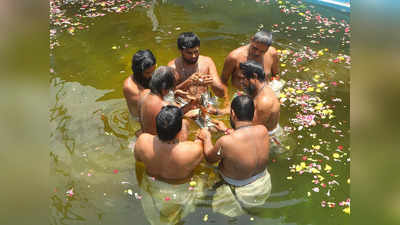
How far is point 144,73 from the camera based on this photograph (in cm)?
617

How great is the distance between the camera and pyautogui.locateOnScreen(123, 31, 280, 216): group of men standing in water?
4980 mm

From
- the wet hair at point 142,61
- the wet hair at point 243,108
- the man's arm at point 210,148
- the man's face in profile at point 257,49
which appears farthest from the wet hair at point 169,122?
the man's face in profile at point 257,49

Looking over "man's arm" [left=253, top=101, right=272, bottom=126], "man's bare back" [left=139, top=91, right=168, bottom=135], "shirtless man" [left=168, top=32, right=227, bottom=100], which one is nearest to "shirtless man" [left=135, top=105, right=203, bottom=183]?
"man's bare back" [left=139, top=91, right=168, bottom=135]

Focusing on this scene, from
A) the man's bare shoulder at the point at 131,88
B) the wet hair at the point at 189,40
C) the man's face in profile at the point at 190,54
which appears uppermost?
the wet hair at the point at 189,40

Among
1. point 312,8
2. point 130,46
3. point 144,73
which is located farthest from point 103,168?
point 312,8

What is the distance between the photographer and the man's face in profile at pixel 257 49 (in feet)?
22.0

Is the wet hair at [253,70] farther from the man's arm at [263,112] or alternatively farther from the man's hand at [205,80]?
the man's hand at [205,80]

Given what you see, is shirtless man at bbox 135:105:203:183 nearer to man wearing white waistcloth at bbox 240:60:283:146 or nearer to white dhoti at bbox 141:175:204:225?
white dhoti at bbox 141:175:204:225

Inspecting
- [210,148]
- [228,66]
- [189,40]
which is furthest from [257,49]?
[210,148]

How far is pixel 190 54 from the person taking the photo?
6.39m

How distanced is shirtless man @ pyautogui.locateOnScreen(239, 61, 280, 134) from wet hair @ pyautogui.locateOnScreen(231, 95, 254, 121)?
2.67 ft

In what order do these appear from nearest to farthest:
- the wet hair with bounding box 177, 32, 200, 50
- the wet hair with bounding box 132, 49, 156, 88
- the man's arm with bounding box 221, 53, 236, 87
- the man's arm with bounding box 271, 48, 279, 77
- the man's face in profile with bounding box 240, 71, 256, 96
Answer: the man's face in profile with bounding box 240, 71, 256, 96 → the wet hair with bounding box 132, 49, 156, 88 → the wet hair with bounding box 177, 32, 200, 50 → the man's arm with bounding box 221, 53, 236, 87 → the man's arm with bounding box 271, 48, 279, 77
